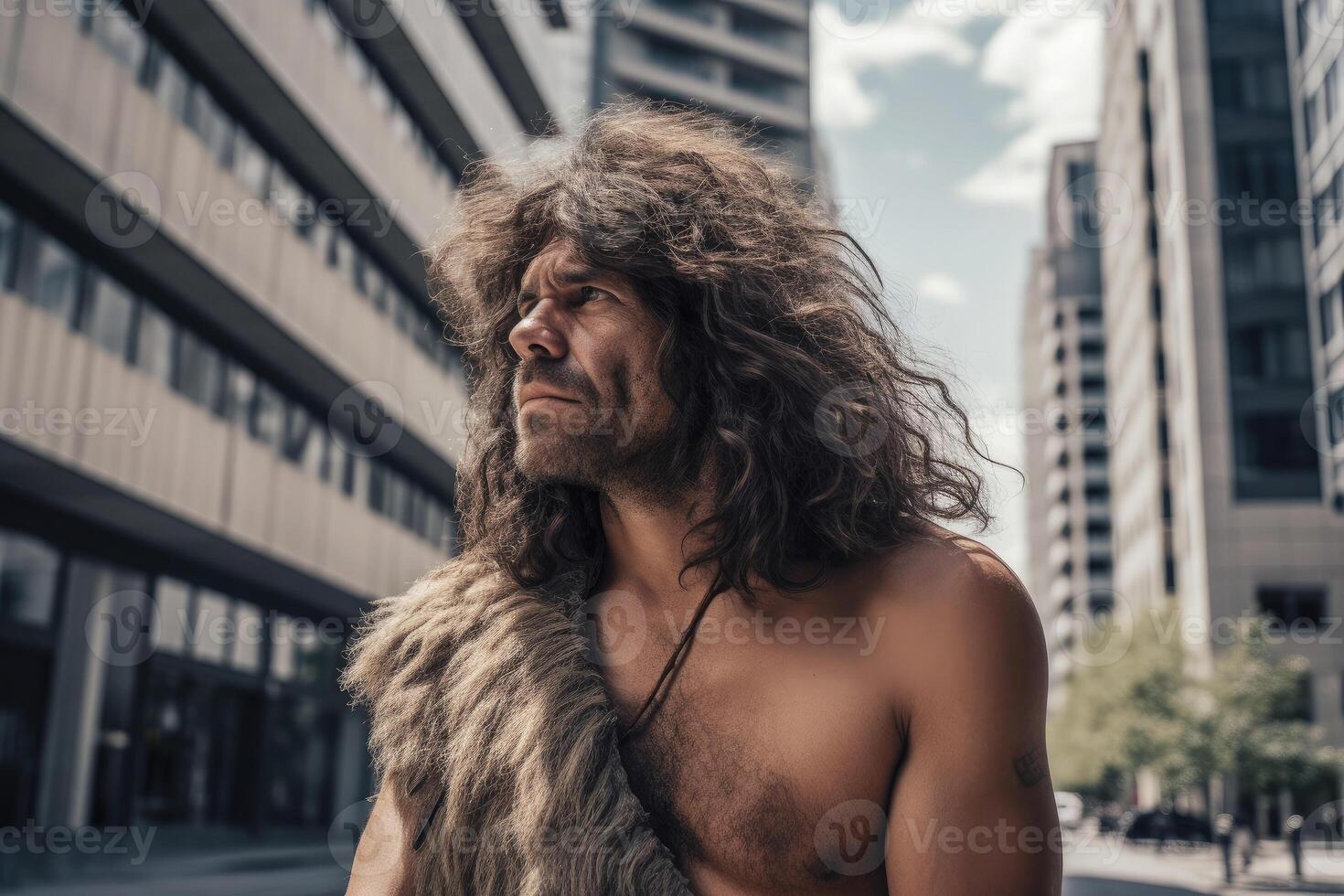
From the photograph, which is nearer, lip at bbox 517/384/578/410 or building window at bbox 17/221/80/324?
lip at bbox 517/384/578/410

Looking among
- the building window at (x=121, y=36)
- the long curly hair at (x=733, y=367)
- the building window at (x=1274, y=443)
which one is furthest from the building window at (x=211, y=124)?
the building window at (x=1274, y=443)

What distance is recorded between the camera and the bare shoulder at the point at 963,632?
1.75 metres

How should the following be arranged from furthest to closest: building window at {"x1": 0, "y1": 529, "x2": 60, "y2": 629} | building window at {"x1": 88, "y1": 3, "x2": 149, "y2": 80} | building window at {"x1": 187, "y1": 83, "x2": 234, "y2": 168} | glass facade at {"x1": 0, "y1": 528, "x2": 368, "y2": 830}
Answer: building window at {"x1": 187, "y1": 83, "x2": 234, "y2": 168}
glass facade at {"x1": 0, "y1": 528, "x2": 368, "y2": 830}
building window at {"x1": 0, "y1": 529, "x2": 60, "y2": 629}
building window at {"x1": 88, "y1": 3, "x2": 149, "y2": 80}

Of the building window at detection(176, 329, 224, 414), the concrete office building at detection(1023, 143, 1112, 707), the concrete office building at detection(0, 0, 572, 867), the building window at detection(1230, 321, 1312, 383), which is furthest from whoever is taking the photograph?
the concrete office building at detection(1023, 143, 1112, 707)

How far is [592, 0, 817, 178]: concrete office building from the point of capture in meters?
66.4

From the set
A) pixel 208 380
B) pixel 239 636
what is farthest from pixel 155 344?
pixel 239 636

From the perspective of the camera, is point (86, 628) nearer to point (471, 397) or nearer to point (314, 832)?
point (314, 832)

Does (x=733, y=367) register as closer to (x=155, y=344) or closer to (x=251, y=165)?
(x=155, y=344)

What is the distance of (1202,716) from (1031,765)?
142 feet

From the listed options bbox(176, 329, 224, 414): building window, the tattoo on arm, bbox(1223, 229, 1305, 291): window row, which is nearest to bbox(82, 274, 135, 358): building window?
bbox(176, 329, 224, 414): building window

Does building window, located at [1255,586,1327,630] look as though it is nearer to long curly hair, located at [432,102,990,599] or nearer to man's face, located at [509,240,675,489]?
long curly hair, located at [432,102,990,599]

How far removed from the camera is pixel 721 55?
227ft

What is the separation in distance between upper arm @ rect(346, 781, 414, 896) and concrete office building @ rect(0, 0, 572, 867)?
1264cm

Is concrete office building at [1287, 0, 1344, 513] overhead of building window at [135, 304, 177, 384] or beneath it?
overhead
